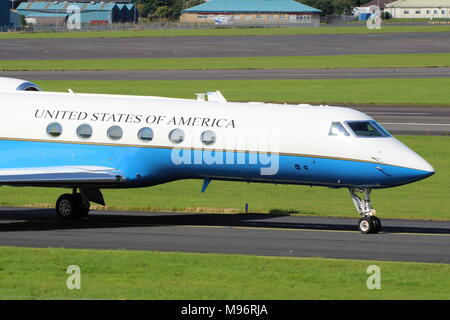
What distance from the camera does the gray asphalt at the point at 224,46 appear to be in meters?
102

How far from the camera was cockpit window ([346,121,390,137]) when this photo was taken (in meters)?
25.6

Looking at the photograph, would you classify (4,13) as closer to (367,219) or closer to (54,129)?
(54,129)

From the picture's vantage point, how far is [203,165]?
26.8 metres

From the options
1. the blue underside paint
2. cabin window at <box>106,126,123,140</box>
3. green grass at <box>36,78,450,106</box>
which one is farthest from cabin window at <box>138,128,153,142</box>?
green grass at <box>36,78,450,106</box>

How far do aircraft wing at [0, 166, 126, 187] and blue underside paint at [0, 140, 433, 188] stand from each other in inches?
11.0

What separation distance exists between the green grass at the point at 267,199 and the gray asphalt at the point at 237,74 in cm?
4110

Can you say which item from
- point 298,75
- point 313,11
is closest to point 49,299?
point 298,75

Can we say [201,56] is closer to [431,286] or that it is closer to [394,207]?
[394,207]

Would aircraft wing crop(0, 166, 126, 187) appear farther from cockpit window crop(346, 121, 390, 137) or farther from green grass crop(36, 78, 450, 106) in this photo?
green grass crop(36, 78, 450, 106)

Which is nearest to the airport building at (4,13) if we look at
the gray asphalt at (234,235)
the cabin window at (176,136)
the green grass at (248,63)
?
the green grass at (248,63)

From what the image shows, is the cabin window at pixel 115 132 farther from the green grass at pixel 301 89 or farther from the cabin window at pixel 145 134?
the green grass at pixel 301 89

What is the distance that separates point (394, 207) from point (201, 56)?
227ft

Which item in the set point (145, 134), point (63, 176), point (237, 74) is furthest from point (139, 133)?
point (237, 74)

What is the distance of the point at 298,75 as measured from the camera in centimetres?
8081
